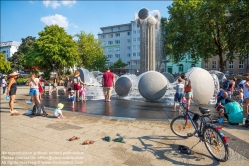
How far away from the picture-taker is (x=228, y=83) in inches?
505

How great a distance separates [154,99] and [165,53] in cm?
2942

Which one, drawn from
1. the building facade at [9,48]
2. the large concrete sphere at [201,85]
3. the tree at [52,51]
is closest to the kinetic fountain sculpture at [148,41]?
the large concrete sphere at [201,85]

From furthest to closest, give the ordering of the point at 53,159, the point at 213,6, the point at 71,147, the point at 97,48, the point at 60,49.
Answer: the point at 97,48
the point at 60,49
the point at 213,6
the point at 71,147
the point at 53,159

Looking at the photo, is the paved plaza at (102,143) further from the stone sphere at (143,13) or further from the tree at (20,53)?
the tree at (20,53)

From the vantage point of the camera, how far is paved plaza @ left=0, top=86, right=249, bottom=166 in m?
4.39

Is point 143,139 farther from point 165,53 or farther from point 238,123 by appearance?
point 165,53

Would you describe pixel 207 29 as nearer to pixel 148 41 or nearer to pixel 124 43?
pixel 148 41

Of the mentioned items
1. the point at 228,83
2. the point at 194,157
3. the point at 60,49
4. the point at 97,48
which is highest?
the point at 97,48

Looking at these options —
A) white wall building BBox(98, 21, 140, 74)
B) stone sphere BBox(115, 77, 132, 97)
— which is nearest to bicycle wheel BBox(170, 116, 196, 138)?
stone sphere BBox(115, 77, 132, 97)

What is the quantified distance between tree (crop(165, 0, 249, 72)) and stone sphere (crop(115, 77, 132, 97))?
13893mm

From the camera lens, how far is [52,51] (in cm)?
3278

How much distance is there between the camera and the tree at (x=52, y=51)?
33156 mm

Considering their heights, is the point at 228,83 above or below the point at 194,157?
above

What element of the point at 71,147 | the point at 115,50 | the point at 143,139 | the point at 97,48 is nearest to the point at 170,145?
the point at 143,139
